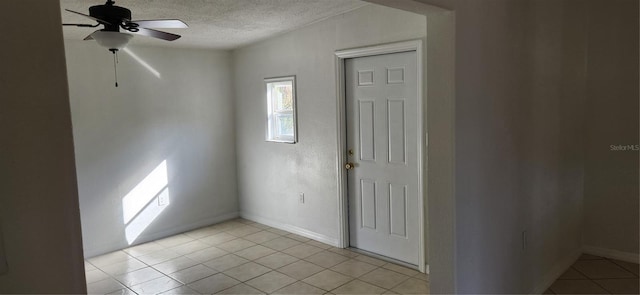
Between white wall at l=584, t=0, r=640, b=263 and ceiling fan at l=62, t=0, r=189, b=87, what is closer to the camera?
ceiling fan at l=62, t=0, r=189, b=87

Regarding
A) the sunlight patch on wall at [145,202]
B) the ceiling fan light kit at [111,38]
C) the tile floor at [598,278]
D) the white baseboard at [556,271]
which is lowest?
the tile floor at [598,278]

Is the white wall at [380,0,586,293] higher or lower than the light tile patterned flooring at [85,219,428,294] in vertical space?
higher

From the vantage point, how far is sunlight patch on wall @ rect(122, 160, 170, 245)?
4.81 metres

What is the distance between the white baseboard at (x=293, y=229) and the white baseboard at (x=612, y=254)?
247cm

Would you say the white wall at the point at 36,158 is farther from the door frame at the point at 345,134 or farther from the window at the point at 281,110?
the window at the point at 281,110

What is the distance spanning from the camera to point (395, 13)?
12.3 feet

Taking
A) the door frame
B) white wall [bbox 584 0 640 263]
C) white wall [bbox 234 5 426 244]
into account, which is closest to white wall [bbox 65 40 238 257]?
white wall [bbox 234 5 426 244]

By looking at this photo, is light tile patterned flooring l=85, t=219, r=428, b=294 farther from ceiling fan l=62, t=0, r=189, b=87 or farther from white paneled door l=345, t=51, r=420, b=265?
ceiling fan l=62, t=0, r=189, b=87

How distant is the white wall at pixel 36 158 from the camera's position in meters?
1.02

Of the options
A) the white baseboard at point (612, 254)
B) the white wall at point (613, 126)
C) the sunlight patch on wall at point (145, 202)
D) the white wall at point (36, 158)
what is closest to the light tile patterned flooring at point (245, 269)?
the sunlight patch on wall at point (145, 202)

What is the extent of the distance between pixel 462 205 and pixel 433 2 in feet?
3.69

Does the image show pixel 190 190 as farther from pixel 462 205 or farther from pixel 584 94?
pixel 584 94

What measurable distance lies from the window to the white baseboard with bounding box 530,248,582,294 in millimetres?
2793

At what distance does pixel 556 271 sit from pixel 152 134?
4.32 m
